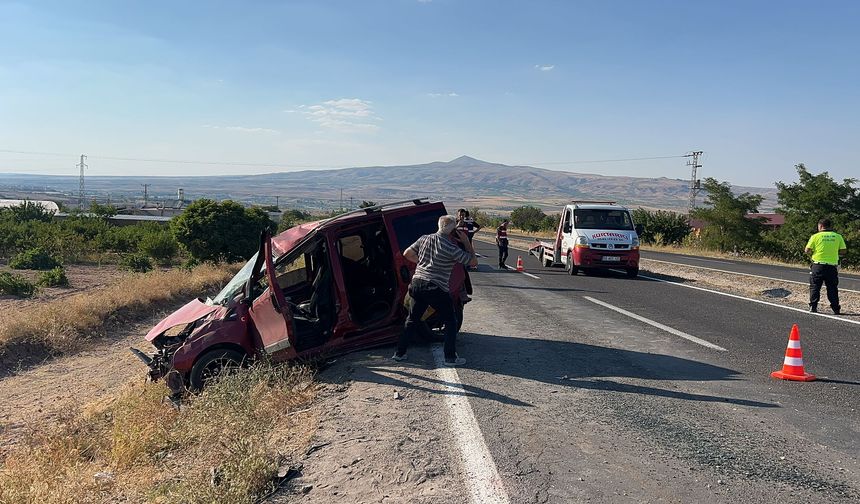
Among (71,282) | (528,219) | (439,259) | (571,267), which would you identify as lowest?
(71,282)

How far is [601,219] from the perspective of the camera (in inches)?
766

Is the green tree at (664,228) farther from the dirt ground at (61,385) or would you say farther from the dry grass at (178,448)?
the dry grass at (178,448)

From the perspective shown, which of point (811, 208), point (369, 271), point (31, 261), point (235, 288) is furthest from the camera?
point (811, 208)

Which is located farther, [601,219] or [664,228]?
[664,228]

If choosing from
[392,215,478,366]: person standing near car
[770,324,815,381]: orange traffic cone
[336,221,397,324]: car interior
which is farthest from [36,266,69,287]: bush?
[770,324,815,381]: orange traffic cone

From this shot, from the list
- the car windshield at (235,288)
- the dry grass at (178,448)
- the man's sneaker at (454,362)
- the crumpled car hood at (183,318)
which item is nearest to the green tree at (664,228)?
the man's sneaker at (454,362)

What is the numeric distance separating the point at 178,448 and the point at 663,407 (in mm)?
4310

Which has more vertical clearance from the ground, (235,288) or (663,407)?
(235,288)

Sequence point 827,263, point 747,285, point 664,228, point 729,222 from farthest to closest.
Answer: point 664,228, point 729,222, point 747,285, point 827,263

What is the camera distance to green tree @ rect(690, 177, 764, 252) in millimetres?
48125

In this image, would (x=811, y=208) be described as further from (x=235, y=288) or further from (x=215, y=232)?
(x=235, y=288)

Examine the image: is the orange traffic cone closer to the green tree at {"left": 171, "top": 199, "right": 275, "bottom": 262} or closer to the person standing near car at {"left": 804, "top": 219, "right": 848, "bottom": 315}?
the person standing near car at {"left": 804, "top": 219, "right": 848, "bottom": 315}

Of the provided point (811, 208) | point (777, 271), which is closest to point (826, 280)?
point (777, 271)

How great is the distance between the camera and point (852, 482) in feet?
13.5
